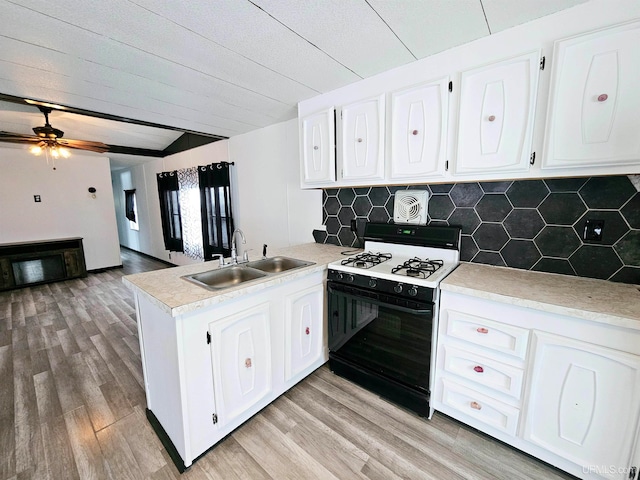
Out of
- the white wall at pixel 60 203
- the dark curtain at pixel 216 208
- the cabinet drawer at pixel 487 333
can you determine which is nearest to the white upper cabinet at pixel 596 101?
the cabinet drawer at pixel 487 333

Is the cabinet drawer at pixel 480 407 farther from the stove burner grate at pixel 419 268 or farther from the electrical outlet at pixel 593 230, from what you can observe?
the electrical outlet at pixel 593 230

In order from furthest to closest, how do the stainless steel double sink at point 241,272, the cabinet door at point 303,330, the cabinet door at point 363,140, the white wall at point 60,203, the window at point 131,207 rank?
the window at point 131,207, the white wall at point 60,203, the cabinet door at point 363,140, the cabinet door at point 303,330, the stainless steel double sink at point 241,272

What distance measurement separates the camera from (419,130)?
177cm

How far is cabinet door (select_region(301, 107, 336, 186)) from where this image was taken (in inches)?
86.6

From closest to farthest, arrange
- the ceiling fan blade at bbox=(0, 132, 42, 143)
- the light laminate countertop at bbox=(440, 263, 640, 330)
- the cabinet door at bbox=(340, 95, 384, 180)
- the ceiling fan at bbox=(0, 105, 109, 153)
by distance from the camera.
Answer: the light laminate countertop at bbox=(440, 263, 640, 330) → the cabinet door at bbox=(340, 95, 384, 180) → the ceiling fan blade at bbox=(0, 132, 42, 143) → the ceiling fan at bbox=(0, 105, 109, 153)

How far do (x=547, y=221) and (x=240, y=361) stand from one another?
211cm

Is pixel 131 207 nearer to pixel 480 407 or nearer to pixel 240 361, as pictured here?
pixel 240 361

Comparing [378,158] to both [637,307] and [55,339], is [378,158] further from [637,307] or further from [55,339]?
[55,339]

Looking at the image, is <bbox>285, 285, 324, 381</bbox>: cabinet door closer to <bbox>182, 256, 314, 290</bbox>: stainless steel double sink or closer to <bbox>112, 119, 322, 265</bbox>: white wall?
<bbox>182, 256, 314, 290</bbox>: stainless steel double sink

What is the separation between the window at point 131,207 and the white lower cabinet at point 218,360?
664 cm

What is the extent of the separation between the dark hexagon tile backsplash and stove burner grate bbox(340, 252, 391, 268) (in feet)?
1.66

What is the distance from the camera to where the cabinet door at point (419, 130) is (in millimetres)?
1679

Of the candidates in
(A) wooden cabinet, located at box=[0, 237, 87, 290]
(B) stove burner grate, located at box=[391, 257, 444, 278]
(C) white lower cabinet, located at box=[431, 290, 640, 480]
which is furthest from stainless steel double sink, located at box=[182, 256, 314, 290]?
(A) wooden cabinet, located at box=[0, 237, 87, 290]

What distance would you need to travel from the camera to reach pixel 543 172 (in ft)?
4.65
